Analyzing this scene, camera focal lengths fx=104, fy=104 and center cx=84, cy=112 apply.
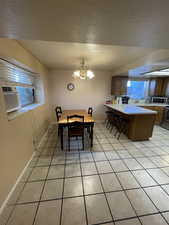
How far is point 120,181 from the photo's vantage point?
5.75ft

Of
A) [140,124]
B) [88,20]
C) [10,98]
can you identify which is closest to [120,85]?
[140,124]

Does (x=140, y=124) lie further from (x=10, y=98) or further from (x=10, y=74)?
(x=10, y=74)

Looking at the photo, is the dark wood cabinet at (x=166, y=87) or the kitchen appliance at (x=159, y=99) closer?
the dark wood cabinet at (x=166, y=87)

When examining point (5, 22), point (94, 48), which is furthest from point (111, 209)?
point (94, 48)

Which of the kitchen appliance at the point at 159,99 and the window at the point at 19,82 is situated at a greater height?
the window at the point at 19,82

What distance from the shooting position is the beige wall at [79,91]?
4457mm

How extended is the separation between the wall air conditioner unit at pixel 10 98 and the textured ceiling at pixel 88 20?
2.68 ft

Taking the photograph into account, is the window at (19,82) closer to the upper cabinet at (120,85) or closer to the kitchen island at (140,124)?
the kitchen island at (140,124)

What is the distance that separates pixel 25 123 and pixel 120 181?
2052 millimetres

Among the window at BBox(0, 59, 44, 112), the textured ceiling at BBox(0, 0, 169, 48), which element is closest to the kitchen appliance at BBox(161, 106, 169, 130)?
the textured ceiling at BBox(0, 0, 169, 48)

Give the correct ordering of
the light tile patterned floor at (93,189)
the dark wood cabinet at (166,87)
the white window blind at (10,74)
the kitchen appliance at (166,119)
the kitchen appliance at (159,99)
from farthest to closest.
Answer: the kitchen appliance at (159,99)
the dark wood cabinet at (166,87)
the kitchen appliance at (166,119)
the white window blind at (10,74)
the light tile patterned floor at (93,189)

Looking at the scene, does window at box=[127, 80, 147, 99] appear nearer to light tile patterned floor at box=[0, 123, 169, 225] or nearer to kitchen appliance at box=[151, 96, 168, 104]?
kitchen appliance at box=[151, 96, 168, 104]

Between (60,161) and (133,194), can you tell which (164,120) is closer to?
(133,194)

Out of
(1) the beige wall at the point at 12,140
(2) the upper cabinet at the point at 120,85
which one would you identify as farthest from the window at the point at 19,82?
(2) the upper cabinet at the point at 120,85
